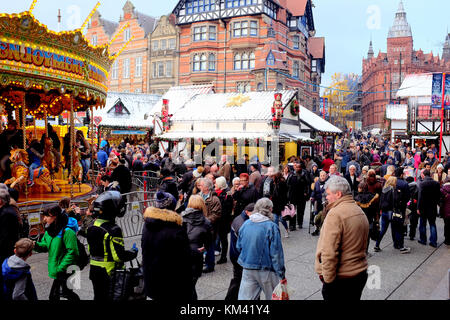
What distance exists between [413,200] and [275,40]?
32.9 metres

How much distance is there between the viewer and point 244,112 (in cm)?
2247

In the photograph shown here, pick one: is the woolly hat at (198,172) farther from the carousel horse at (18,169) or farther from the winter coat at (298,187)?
the carousel horse at (18,169)

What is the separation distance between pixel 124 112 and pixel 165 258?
3109cm

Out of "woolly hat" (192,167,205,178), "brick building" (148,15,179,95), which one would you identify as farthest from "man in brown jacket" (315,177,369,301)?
"brick building" (148,15,179,95)

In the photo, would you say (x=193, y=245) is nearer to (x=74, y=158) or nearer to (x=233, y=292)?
(x=233, y=292)

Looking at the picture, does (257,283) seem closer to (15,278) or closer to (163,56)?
(15,278)

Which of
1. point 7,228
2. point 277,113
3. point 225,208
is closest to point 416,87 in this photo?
point 277,113

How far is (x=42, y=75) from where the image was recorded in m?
8.57

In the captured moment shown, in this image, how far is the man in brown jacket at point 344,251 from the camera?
3939 millimetres

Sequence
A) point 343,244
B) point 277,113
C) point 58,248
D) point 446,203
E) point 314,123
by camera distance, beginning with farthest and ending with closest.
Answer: point 314,123, point 277,113, point 446,203, point 58,248, point 343,244

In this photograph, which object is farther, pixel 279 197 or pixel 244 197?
pixel 279 197

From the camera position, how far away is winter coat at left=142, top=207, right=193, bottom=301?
4.01 m

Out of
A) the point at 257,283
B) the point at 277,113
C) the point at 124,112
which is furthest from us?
the point at 124,112

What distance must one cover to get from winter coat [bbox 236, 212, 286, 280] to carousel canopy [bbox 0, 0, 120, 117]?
A: 6488 millimetres
